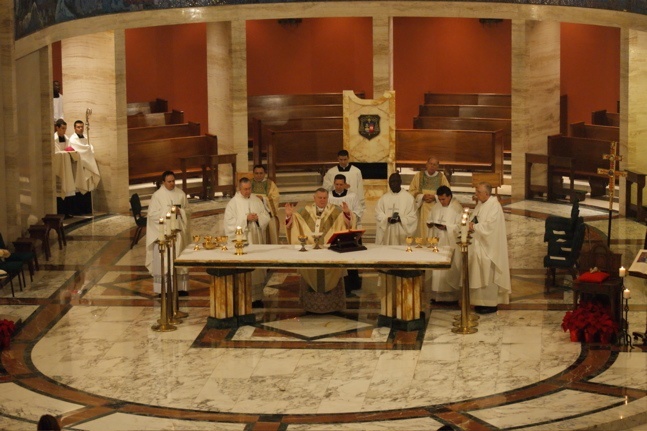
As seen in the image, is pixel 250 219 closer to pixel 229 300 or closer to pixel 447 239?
pixel 229 300

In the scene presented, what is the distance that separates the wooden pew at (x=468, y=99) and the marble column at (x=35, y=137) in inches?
339

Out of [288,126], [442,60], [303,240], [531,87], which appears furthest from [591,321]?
[442,60]

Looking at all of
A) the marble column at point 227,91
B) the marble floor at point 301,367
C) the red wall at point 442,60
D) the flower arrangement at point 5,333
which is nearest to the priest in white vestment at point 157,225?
the marble floor at point 301,367

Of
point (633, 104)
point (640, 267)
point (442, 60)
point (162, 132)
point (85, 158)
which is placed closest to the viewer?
point (640, 267)

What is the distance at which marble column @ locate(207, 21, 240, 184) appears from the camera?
2134cm

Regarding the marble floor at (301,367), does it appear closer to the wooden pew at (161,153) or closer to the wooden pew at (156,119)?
the wooden pew at (161,153)

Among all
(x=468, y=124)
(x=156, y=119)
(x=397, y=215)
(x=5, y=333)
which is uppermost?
(x=156, y=119)

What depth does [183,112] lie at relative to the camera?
24.7 metres

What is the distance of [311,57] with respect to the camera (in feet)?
86.7

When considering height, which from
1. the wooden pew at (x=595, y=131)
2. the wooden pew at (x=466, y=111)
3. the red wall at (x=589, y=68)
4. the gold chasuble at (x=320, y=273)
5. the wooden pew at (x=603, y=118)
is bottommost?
the gold chasuble at (x=320, y=273)

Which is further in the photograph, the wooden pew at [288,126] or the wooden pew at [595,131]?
the wooden pew at [288,126]

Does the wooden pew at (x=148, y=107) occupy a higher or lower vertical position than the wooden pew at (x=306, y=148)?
higher

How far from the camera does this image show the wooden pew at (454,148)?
21.8m

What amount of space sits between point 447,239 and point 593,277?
2.10m
